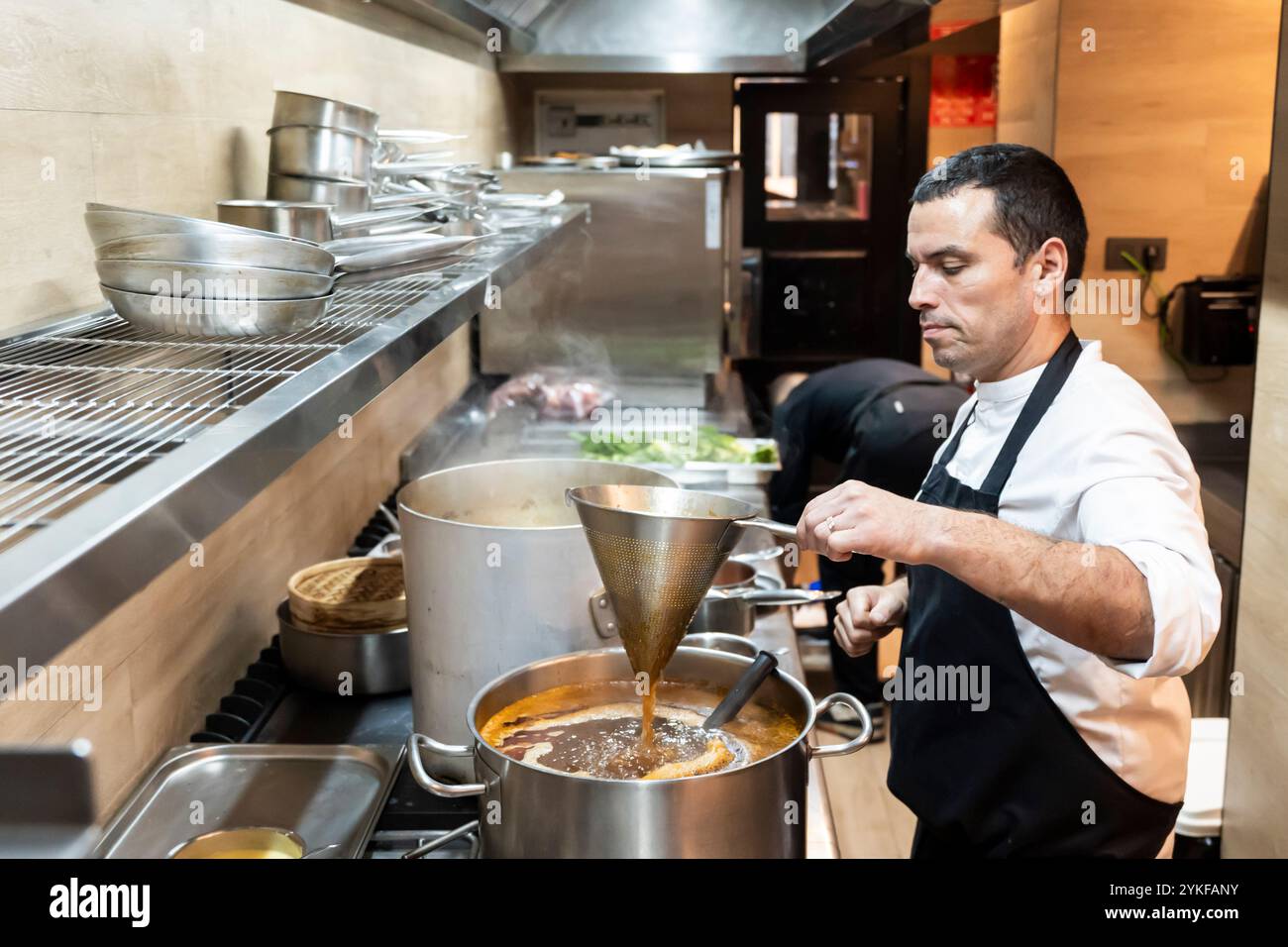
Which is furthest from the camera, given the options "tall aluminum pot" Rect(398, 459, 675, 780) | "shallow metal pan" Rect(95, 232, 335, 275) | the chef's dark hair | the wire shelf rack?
the chef's dark hair

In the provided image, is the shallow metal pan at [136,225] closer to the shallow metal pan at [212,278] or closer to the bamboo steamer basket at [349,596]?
the shallow metal pan at [212,278]

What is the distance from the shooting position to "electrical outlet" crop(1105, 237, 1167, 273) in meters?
3.81

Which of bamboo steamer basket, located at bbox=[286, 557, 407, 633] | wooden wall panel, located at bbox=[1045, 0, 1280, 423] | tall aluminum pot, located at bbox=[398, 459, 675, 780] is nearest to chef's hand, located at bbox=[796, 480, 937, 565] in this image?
tall aluminum pot, located at bbox=[398, 459, 675, 780]

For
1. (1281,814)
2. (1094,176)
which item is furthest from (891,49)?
(1281,814)

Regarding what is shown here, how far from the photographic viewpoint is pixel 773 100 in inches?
233

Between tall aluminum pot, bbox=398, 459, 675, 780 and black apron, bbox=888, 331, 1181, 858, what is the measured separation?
54 cm

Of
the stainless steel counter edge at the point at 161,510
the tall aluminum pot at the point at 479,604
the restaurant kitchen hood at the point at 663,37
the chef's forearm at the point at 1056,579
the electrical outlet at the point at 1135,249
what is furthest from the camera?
the restaurant kitchen hood at the point at 663,37

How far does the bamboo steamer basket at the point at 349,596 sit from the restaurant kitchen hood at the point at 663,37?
2.58 m

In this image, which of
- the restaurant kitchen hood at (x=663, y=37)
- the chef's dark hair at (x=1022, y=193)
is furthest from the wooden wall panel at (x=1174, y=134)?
the chef's dark hair at (x=1022, y=193)

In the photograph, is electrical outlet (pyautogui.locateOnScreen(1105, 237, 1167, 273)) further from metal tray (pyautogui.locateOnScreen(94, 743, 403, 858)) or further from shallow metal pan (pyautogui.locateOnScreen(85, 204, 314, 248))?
shallow metal pan (pyautogui.locateOnScreen(85, 204, 314, 248))

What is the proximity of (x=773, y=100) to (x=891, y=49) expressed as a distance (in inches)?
120

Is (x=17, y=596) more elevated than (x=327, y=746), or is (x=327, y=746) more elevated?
(x=17, y=596)

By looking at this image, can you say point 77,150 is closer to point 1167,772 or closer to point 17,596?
point 17,596

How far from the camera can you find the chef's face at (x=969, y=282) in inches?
64.6
